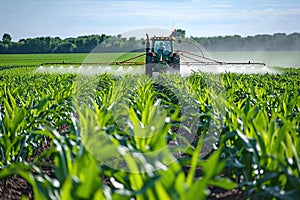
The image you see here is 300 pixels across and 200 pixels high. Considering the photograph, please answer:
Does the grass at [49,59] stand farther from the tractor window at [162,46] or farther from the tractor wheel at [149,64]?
the tractor wheel at [149,64]

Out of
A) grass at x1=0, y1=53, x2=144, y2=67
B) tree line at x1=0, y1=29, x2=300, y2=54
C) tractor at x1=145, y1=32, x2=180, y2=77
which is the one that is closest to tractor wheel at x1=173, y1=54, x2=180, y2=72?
tractor at x1=145, y1=32, x2=180, y2=77

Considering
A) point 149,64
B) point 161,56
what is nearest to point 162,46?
point 161,56

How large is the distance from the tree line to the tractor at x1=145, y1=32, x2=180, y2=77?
37.7 m

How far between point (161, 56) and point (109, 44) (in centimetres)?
4203

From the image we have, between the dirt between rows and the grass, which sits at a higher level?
the dirt between rows

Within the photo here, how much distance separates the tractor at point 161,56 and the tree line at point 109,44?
37.7 metres

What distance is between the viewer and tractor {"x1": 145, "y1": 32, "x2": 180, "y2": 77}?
19234 mm

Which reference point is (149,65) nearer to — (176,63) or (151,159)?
(176,63)

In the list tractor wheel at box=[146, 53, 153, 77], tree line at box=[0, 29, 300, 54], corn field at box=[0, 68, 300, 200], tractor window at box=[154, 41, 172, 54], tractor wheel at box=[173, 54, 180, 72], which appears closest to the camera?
corn field at box=[0, 68, 300, 200]

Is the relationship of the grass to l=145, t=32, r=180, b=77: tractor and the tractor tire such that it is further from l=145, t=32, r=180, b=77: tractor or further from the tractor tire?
the tractor tire

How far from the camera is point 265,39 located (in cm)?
6444

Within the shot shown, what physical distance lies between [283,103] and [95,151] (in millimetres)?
2584

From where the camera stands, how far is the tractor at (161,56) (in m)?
19.2

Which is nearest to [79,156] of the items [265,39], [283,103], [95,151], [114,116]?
[95,151]
